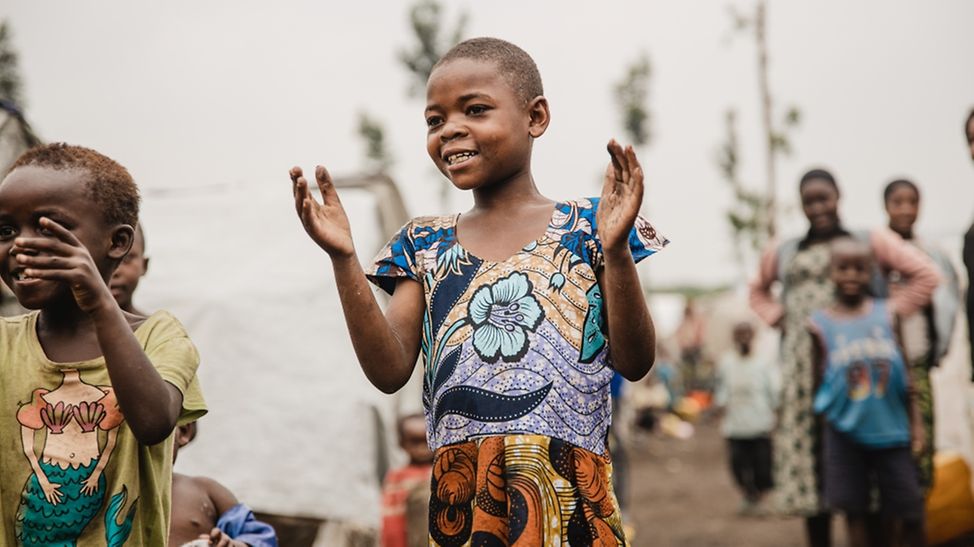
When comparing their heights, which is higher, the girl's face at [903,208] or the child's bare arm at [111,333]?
the girl's face at [903,208]

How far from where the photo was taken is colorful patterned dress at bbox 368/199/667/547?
2104mm

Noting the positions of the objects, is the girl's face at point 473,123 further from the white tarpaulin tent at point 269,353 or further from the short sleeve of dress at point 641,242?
the white tarpaulin tent at point 269,353

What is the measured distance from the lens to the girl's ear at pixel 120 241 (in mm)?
2211

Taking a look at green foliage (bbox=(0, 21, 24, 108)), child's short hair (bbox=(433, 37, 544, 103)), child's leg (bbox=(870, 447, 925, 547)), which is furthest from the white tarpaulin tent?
green foliage (bbox=(0, 21, 24, 108))

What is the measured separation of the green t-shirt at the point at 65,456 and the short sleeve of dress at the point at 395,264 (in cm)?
51

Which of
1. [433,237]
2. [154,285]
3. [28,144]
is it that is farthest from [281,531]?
[433,237]

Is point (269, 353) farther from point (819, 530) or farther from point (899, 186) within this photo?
point (899, 186)

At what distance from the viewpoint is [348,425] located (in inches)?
216

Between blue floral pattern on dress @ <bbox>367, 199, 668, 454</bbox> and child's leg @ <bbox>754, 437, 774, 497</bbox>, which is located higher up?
blue floral pattern on dress @ <bbox>367, 199, 668, 454</bbox>

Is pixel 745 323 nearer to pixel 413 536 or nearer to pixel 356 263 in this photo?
pixel 413 536

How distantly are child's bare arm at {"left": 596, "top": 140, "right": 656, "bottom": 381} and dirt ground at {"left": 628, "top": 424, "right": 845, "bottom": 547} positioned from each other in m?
5.81

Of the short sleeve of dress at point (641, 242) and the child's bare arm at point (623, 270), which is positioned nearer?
the child's bare arm at point (623, 270)

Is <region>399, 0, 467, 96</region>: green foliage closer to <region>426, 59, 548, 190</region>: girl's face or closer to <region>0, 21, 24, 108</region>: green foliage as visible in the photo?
<region>0, 21, 24, 108</region>: green foliage

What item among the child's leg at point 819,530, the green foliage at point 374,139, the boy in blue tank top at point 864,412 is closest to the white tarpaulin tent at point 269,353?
the child's leg at point 819,530
